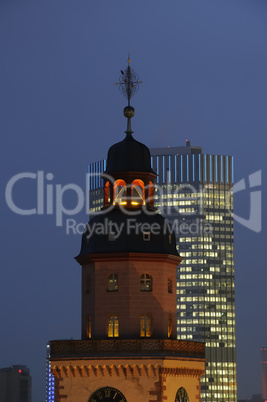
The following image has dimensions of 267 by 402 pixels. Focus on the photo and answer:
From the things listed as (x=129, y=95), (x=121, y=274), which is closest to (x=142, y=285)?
(x=121, y=274)

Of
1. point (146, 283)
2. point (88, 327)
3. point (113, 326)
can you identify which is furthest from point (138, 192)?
point (88, 327)

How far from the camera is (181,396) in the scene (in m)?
92.3

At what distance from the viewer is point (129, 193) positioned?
9506 cm

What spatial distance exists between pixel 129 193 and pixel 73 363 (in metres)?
13.7

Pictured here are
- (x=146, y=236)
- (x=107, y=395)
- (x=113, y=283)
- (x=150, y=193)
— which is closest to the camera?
(x=107, y=395)

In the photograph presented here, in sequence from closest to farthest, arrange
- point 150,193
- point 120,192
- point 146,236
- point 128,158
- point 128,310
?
point 128,310 → point 146,236 → point 120,192 → point 150,193 → point 128,158

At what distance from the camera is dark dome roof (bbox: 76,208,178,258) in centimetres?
9356

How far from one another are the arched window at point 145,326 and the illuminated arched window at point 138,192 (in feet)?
29.3

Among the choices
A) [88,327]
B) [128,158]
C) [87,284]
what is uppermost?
[128,158]

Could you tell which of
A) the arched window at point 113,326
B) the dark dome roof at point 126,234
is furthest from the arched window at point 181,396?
the dark dome roof at point 126,234

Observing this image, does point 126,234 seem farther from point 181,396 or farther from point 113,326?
point 181,396

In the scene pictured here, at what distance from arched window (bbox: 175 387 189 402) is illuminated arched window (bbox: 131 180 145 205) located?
1440 cm

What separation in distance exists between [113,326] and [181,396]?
7.28 meters

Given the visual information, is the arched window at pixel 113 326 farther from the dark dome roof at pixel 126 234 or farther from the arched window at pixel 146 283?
the dark dome roof at pixel 126 234
